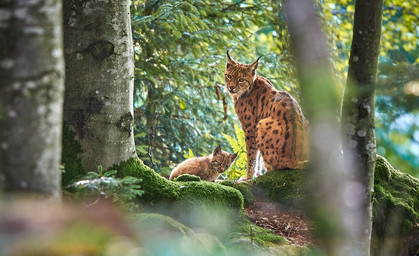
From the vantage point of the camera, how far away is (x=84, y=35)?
369cm

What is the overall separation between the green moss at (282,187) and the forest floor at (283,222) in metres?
0.10

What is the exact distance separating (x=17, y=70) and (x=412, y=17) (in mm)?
8986

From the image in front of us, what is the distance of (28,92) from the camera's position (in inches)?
58.1

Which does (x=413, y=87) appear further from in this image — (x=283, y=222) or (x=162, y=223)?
(x=283, y=222)

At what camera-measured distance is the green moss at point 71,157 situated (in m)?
3.58

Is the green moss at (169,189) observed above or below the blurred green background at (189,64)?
below

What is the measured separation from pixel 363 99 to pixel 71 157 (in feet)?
8.17

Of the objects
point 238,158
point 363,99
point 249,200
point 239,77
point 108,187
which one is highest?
point 239,77

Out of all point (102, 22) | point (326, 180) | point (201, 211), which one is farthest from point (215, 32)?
point (326, 180)

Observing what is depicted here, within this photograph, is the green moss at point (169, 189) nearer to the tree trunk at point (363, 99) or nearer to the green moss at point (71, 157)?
the green moss at point (71, 157)

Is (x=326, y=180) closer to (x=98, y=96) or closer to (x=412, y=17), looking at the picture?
(x=98, y=96)

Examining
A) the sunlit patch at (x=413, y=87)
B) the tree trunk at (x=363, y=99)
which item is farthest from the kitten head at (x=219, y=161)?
the sunlit patch at (x=413, y=87)

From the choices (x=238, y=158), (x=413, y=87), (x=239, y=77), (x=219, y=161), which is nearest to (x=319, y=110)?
(x=413, y=87)

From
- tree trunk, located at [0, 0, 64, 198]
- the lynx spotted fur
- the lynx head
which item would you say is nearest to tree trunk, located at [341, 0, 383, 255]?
the lynx spotted fur
